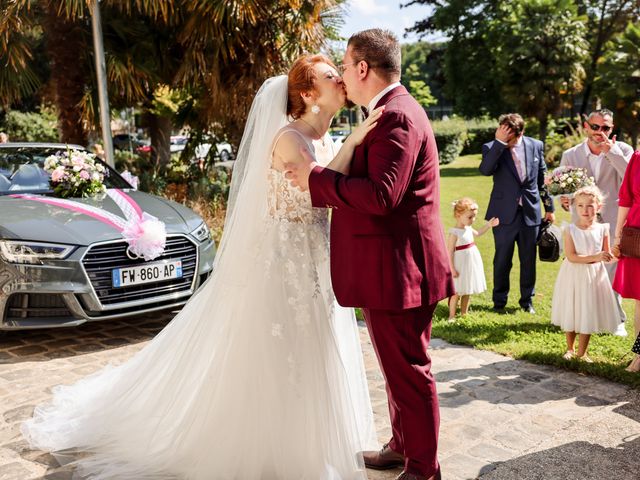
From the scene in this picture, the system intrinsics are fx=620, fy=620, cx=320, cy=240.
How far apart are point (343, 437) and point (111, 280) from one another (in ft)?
9.84

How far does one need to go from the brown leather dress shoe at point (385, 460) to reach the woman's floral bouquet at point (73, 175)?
4098 mm

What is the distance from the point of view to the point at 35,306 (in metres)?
5.23

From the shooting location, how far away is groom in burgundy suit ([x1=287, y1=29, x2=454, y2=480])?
8.85 ft

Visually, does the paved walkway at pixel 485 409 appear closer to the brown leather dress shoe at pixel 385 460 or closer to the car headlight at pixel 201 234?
the brown leather dress shoe at pixel 385 460

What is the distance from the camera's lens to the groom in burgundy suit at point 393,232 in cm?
270

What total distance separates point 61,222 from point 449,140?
29789 mm

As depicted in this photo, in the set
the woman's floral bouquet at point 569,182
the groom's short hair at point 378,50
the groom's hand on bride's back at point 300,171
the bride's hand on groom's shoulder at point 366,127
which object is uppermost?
the groom's short hair at point 378,50

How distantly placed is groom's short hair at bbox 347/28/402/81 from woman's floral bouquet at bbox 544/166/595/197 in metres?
3.26

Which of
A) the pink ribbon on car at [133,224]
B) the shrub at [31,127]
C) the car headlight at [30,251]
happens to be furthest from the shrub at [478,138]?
the car headlight at [30,251]

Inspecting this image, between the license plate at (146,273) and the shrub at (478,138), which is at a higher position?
the shrub at (478,138)

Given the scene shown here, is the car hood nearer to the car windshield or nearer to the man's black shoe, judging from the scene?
the car windshield

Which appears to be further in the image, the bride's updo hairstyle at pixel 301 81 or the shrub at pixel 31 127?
the shrub at pixel 31 127

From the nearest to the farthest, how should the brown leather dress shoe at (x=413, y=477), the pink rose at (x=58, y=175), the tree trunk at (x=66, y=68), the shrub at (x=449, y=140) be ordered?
the brown leather dress shoe at (x=413, y=477) < the pink rose at (x=58, y=175) < the tree trunk at (x=66, y=68) < the shrub at (x=449, y=140)

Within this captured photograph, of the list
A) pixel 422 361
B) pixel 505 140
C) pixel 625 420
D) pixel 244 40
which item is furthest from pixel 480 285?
pixel 244 40
